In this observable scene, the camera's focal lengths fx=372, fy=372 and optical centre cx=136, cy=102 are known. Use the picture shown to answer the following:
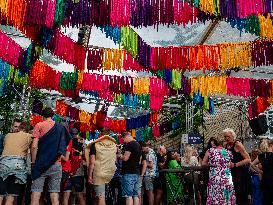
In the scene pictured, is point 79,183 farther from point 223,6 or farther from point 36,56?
point 223,6

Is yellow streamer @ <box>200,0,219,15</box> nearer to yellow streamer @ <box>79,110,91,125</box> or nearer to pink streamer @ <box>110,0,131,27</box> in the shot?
pink streamer @ <box>110,0,131,27</box>

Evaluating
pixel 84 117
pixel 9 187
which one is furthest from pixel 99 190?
pixel 84 117

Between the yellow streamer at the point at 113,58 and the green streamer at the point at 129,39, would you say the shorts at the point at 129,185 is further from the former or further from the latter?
the yellow streamer at the point at 113,58

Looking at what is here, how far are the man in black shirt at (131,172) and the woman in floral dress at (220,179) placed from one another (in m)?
1.40

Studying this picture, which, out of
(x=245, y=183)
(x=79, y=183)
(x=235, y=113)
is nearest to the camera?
(x=245, y=183)

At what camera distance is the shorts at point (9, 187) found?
5.79 m

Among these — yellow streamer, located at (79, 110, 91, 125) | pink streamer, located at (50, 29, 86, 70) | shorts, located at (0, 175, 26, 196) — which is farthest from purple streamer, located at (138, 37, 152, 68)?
yellow streamer, located at (79, 110, 91, 125)

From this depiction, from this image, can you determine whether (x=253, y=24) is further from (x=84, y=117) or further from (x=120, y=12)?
(x=84, y=117)

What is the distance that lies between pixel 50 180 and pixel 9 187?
26.8 inches

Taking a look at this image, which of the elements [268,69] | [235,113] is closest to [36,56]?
[268,69]

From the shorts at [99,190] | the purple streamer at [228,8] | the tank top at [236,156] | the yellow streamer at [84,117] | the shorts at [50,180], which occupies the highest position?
the purple streamer at [228,8]

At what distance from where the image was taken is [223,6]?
5.67 metres

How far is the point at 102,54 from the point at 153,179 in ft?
10.8

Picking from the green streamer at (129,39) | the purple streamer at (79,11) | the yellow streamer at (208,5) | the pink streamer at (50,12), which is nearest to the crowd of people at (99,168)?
the pink streamer at (50,12)
